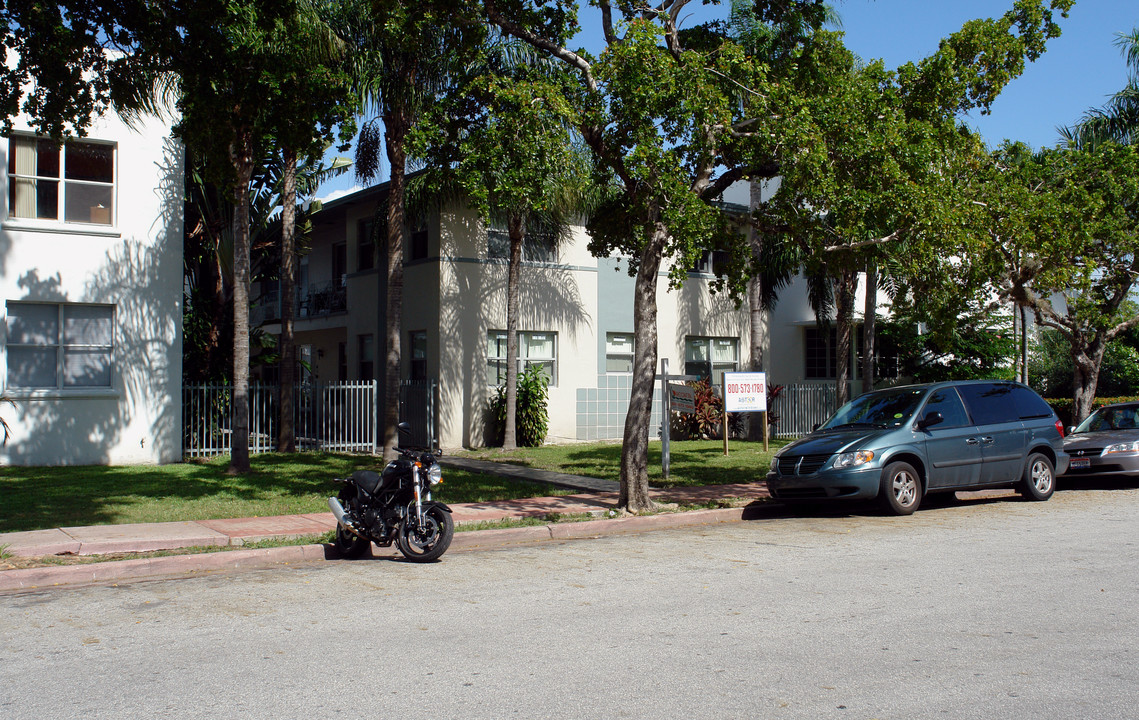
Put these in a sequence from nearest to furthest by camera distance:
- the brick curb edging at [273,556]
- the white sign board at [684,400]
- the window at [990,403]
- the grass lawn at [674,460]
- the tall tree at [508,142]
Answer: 1. the brick curb edging at [273,556]
2. the tall tree at [508,142]
3. the window at [990,403]
4. the grass lawn at [674,460]
5. the white sign board at [684,400]

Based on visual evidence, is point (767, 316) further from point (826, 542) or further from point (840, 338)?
point (826, 542)

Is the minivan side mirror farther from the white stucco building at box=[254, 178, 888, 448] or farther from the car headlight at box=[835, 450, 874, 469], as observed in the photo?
the white stucco building at box=[254, 178, 888, 448]

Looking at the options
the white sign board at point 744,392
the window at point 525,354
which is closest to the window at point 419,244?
the window at point 525,354

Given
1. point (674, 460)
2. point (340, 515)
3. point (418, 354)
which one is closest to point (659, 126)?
point (340, 515)

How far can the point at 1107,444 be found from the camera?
15.0 metres

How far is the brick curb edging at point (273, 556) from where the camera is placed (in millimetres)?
8383

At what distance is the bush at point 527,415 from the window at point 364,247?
555 cm

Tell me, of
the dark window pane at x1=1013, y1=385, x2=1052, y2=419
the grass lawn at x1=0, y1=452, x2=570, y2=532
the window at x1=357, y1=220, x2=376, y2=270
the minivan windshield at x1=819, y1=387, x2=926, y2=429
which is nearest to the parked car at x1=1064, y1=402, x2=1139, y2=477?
the dark window pane at x1=1013, y1=385, x2=1052, y2=419

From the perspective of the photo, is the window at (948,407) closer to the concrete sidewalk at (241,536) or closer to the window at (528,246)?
the concrete sidewalk at (241,536)

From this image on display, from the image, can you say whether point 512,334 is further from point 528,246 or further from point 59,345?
point 59,345

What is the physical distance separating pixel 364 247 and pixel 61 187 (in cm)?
864

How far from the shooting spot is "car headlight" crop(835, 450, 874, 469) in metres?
11.7

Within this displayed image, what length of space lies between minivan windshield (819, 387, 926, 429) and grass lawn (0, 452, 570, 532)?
428cm

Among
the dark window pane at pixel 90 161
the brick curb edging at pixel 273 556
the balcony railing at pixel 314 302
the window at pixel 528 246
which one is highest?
the dark window pane at pixel 90 161
